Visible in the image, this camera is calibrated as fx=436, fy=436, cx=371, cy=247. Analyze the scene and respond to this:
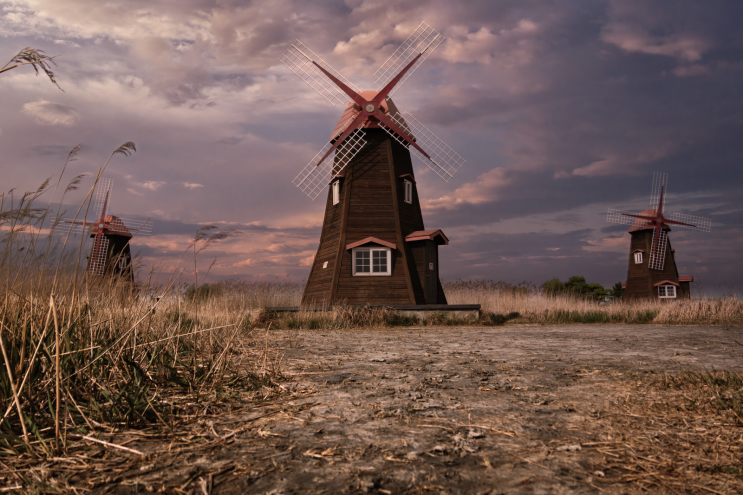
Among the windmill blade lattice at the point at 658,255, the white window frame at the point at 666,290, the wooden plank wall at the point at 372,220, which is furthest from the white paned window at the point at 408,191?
the white window frame at the point at 666,290

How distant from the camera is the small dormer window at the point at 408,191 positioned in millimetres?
16906

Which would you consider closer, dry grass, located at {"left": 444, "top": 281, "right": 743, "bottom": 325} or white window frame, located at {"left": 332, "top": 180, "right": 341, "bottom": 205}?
dry grass, located at {"left": 444, "top": 281, "right": 743, "bottom": 325}

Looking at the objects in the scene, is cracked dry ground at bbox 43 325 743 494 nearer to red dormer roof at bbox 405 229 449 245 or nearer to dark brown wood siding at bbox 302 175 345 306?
red dormer roof at bbox 405 229 449 245

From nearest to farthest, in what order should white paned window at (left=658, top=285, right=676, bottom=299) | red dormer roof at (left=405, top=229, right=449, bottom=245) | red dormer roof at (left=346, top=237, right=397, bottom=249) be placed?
red dormer roof at (left=346, top=237, right=397, bottom=249) < red dormer roof at (left=405, top=229, right=449, bottom=245) < white paned window at (left=658, top=285, right=676, bottom=299)

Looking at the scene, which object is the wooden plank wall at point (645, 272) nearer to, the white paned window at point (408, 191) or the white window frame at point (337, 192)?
the white paned window at point (408, 191)

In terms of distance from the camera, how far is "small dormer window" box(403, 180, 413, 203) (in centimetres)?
1691

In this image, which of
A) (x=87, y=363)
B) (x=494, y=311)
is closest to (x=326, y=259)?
(x=494, y=311)

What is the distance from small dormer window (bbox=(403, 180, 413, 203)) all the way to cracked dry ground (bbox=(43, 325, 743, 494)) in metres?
12.9

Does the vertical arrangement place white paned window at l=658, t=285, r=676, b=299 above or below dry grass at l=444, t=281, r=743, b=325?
above

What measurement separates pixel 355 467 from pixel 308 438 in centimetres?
45

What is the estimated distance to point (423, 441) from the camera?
236 cm

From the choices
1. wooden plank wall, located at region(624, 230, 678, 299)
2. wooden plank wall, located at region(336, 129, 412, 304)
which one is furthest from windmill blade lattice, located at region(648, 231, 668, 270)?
wooden plank wall, located at region(336, 129, 412, 304)

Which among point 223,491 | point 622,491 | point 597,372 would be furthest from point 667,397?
point 223,491

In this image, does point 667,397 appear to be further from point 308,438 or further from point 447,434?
point 308,438
